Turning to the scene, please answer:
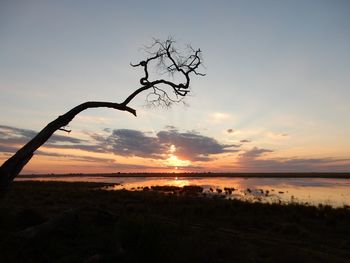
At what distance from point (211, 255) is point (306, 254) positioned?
125 inches

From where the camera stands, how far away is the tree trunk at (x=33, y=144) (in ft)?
37.6

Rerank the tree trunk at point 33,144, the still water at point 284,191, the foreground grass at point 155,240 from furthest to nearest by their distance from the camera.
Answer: the still water at point 284,191
the tree trunk at point 33,144
the foreground grass at point 155,240

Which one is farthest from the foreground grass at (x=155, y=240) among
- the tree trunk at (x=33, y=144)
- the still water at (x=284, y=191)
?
the still water at (x=284, y=191)

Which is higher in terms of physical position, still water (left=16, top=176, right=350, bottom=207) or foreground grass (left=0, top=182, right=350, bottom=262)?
still water (left=16, top=176, right=350, bottom=207)

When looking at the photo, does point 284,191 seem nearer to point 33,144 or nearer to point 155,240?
point 33,144

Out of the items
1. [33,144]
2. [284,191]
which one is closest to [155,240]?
[33,144]

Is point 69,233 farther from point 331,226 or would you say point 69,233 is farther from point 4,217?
point 331,226

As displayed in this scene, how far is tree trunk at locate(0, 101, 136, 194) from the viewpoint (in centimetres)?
1147

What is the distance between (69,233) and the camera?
11.2m

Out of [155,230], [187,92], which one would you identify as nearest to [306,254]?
[155,230]

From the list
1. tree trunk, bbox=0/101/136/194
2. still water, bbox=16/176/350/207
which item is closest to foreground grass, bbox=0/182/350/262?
tree trunk, bbox=0/101/136/194

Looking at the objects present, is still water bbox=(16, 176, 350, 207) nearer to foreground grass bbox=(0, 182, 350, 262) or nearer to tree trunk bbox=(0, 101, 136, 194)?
foreground grass bbox=(0, 182, 350, 262)

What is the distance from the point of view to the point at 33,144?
12328 mm

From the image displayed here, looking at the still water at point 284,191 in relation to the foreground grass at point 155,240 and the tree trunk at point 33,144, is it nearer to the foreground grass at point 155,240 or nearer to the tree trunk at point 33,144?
the foreground grass at point 155,240
